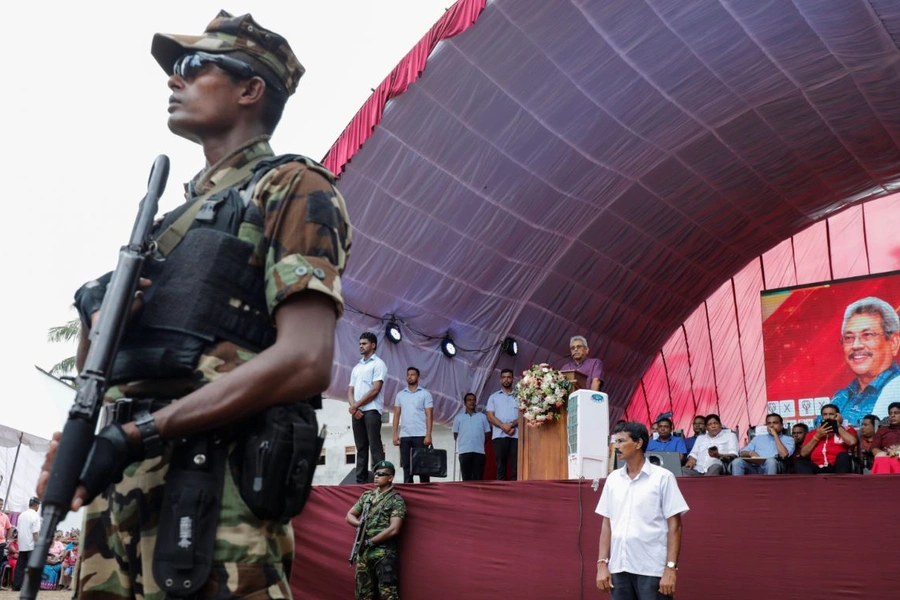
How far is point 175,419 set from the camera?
1.68 meters

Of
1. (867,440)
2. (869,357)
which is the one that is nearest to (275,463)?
(867,440)

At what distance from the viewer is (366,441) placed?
34.1 feet

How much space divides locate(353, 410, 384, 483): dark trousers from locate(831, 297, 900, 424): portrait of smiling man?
7.47m

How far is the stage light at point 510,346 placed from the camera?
47.1 feet

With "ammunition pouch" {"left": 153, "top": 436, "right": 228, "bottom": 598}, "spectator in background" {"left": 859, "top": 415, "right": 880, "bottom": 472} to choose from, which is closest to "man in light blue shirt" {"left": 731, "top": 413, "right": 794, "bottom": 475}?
"spectator in background" {"left": 859, "top": 415, "right": 880, "bottom": 472}

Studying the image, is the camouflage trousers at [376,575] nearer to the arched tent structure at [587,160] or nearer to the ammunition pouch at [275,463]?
the arched tent structure at [587,160]

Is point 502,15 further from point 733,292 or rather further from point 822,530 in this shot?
point 733,292

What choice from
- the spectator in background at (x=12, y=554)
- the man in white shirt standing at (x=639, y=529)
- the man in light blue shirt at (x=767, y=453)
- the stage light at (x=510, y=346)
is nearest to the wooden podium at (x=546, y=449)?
the man in light blue shirt at (x=767, y=453)

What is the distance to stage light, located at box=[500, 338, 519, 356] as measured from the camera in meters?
14.4

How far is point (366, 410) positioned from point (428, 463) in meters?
1.11

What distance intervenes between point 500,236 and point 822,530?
7380 mm

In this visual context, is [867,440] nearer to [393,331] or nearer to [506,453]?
[506,453]

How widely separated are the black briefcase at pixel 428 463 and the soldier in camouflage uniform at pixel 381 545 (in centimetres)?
107

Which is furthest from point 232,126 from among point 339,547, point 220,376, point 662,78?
point 662,78
